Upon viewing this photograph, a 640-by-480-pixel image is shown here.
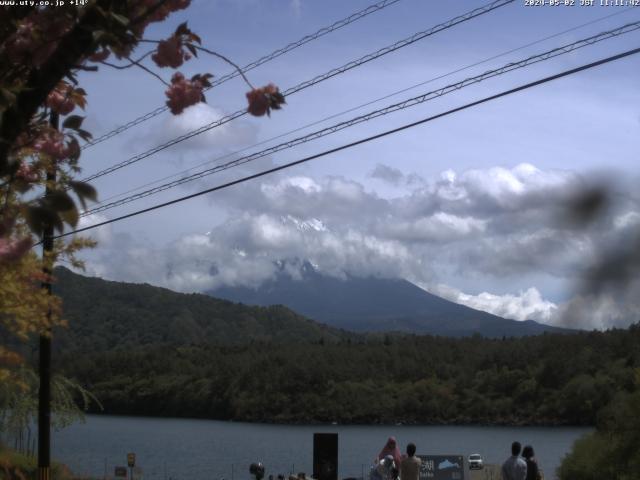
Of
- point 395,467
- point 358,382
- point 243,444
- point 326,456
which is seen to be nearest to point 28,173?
point 395,467

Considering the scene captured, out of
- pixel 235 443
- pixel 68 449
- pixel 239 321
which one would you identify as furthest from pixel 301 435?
pixel 239 321

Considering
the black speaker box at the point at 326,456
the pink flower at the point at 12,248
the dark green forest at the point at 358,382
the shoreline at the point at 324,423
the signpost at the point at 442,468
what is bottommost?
the shoreline at the point at 324,423

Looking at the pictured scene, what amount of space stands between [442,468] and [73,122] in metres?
17.9

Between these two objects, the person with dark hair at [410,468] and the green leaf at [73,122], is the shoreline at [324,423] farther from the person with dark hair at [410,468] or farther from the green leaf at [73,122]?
the green leaf at [73,122]

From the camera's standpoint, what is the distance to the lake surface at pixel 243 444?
5547 centimetres

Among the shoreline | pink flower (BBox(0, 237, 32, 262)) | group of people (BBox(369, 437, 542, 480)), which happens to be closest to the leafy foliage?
group of people (BBox(369, 437, 542, 480))

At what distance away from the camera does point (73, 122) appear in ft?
15.0

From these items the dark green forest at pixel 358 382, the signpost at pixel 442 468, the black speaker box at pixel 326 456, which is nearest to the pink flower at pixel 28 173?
the black speaker box at pixel 326 456

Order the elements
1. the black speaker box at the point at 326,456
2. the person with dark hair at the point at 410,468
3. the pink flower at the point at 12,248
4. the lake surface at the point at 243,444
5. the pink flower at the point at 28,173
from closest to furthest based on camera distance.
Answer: the pink flower at the point at 12,248 < the pink flower at the point at 28,173 < the person with dark hair at the point at 410,468 < the black speaker box at the point at 326,456 < the lake surface at the point at 243,444

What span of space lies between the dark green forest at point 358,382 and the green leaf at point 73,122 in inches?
3145

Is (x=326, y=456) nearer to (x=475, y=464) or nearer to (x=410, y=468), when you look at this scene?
(x=410, y=468)

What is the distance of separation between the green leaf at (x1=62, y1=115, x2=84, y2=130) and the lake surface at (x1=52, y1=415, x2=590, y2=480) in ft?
138

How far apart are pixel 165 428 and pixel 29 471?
77.2 m

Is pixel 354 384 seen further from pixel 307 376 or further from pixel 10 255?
pixel 10 255
